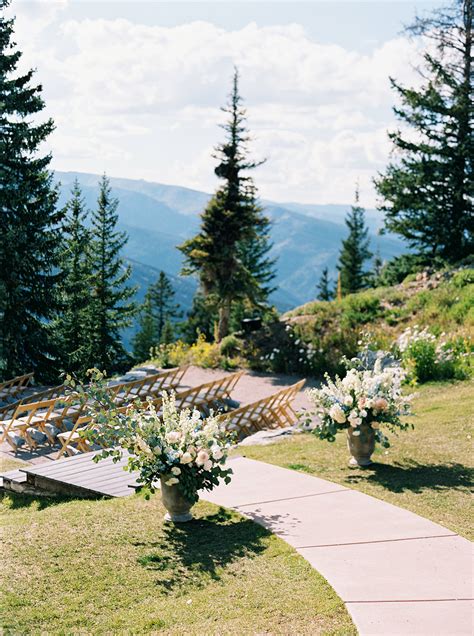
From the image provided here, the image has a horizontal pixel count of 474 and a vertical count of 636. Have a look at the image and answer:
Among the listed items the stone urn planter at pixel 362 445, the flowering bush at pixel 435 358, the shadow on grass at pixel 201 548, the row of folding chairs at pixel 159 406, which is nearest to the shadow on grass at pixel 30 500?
the row of folding chairs at pixel 159 406

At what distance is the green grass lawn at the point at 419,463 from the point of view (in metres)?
7.14

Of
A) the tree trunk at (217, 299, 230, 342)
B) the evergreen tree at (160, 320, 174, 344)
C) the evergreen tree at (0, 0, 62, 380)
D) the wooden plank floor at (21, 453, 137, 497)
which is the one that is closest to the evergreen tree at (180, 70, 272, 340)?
the tree trunk at (217, 299, 230, 342)

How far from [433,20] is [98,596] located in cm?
2477

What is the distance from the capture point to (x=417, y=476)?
27.0 feet

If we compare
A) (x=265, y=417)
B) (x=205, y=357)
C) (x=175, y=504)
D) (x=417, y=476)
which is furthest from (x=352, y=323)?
(x=175, y=504)

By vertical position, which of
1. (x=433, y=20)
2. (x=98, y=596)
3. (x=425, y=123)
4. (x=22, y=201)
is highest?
(x=433, y=20)

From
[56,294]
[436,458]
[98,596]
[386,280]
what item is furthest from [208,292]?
[98,596]

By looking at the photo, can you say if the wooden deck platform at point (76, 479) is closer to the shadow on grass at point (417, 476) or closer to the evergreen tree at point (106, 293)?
the shadow on grass at point (417, 476)

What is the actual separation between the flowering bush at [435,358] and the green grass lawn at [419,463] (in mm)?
2410

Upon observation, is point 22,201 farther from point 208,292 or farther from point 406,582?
point 406,582

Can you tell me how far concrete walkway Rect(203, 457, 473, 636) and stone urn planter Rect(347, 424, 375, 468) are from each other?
92cm

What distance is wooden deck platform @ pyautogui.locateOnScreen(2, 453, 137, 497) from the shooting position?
311 inches

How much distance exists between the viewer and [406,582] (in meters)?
5.18

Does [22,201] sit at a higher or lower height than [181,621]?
higher
